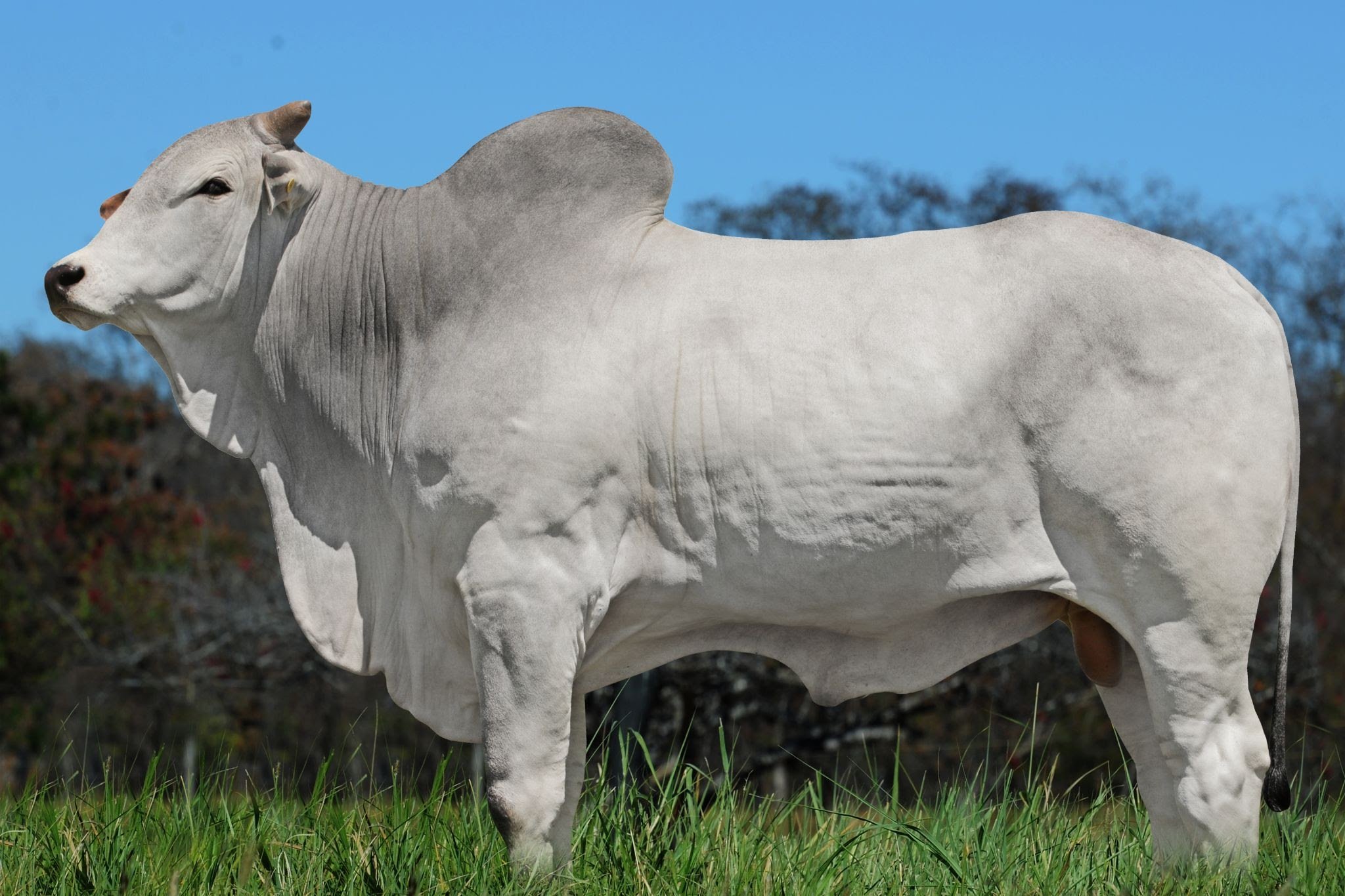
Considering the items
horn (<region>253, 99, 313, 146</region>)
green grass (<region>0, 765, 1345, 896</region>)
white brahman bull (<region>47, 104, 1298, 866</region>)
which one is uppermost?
horn (<region>253, 99, 313, 146</region>)

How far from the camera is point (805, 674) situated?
118 inches

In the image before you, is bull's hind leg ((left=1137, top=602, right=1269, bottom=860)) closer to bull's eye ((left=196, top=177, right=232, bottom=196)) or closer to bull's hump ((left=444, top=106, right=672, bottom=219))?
bull's hump ((left=444, top=106, right=672, bottom=219))

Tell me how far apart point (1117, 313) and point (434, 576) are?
4.79ft

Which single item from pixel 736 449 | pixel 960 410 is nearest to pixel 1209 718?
pixel 960 410

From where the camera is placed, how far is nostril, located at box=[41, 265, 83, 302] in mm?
2951

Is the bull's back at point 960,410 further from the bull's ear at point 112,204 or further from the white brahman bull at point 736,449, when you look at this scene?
the bull's ear at point 112,204

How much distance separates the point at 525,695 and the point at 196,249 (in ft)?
3.99

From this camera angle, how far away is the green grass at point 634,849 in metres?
2.77

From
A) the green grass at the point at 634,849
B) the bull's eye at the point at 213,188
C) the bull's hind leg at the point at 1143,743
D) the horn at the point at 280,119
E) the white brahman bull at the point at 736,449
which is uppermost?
the horn at the point at 280,119

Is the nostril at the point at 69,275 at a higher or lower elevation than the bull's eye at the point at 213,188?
lower

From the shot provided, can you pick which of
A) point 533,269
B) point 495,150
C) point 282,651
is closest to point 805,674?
point 533,269

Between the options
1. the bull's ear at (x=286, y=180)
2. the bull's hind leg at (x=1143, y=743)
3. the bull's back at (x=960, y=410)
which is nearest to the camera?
the bull's back at (x=960, y=410)

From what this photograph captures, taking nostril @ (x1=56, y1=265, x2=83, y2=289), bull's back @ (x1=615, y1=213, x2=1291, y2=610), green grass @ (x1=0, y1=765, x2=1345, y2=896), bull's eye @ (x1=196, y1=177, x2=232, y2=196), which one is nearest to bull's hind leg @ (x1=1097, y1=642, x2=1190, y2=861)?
green grass @ (x1=0, y1=765, x2=1345, y2=896)

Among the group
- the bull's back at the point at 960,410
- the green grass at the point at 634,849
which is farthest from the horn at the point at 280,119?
the green grass at the point at 634,849
